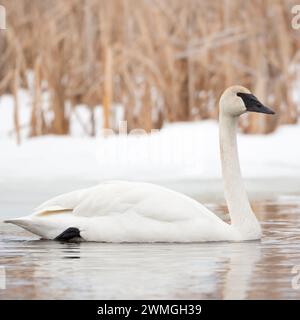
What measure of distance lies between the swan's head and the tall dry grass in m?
4.64

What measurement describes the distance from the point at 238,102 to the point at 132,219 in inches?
40.1

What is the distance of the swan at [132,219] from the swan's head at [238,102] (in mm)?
588

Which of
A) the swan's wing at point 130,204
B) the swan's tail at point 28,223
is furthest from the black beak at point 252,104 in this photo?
the swan's tail at point 28,223

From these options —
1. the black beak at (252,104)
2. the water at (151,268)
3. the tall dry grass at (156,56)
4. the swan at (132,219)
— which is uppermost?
the tall dry grass at (156,56)

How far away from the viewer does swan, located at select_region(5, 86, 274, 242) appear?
7031 mm

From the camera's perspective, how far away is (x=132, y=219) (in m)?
7.08

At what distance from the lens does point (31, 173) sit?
1089 cm

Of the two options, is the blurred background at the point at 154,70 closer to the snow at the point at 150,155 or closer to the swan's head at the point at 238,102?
the snow at the point at 150,155

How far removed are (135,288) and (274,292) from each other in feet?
1.91

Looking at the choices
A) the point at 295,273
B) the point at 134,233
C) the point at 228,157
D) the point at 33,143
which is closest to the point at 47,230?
the point at 134,233

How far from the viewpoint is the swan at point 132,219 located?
7.03 meters

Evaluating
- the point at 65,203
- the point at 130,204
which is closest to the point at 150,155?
the point at 65,203

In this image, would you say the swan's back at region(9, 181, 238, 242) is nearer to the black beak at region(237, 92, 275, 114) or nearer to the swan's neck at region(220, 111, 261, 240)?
the swan's neck at region(220, 111, 261, 240)

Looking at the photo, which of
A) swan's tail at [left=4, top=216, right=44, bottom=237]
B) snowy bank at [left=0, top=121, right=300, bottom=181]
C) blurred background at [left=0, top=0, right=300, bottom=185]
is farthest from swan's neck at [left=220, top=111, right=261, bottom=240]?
blurred background at [left=0, top=0, right=300, bottom=185]
